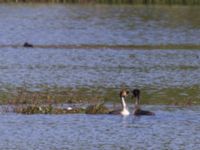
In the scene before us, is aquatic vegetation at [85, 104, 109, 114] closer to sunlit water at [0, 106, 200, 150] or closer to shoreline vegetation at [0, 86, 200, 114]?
shoreline vegetation at [0, 86, 200, 114]

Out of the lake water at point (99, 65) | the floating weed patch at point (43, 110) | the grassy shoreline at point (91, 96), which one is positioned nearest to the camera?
the lake water at point (99, 65)

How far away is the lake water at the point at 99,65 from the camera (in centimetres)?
2097

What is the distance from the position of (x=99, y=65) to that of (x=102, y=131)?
14.1 metres

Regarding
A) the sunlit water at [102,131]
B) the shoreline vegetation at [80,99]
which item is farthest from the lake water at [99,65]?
the shoreline vegetation at [80,99]

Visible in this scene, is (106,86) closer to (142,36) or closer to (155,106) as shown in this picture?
(155,106)

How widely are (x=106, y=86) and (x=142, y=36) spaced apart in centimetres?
1979

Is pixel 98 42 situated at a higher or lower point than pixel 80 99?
lower

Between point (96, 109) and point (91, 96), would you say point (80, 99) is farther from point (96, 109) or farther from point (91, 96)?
point (96, 109)

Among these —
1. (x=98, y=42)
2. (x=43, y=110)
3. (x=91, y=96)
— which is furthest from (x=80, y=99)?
(x=98, y=42)

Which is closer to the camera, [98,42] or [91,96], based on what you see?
[91,96]

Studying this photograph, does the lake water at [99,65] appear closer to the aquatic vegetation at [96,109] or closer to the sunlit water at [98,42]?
the sunlit water at [98,42]

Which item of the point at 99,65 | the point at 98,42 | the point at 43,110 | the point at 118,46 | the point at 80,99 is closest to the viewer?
the point at 43,110

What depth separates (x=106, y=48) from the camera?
42375 millimetres

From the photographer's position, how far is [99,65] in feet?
117
